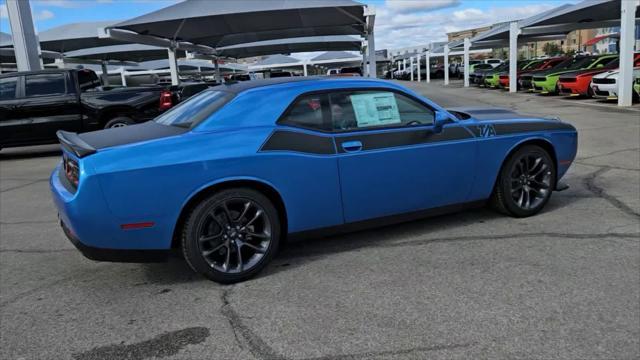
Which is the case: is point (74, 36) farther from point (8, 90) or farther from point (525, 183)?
point (525, 183)

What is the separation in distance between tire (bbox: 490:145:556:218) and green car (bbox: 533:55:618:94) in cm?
1732

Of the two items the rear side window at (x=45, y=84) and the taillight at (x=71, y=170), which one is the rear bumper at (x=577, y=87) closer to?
the rear side window at (x=45, y=84)

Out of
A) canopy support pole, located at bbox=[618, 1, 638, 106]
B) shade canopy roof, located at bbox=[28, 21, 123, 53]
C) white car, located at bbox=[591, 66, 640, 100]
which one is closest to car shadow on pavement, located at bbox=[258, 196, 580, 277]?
canopy support pole, located at bbox=[618, 1, 638, 106]

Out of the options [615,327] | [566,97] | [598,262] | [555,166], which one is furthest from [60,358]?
[566,97]

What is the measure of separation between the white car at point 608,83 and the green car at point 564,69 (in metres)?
2.57

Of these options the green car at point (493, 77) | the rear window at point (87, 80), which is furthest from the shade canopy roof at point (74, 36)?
the green car at point (493, 77)

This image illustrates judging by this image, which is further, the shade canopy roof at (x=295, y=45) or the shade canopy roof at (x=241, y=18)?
the shade canopy roof at (x=295, y=45)

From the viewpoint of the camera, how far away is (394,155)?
442cm

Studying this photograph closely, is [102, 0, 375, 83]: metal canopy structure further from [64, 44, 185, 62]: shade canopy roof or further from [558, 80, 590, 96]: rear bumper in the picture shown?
[64, 44, 185, 62]: shade canopy roof

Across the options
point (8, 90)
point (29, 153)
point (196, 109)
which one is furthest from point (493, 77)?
point (196, 109)

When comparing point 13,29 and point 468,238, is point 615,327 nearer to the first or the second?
point 468,238

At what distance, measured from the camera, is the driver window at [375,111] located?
4.35 m

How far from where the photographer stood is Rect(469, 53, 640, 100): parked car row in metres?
17.3

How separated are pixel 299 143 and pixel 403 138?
0.95 meters
